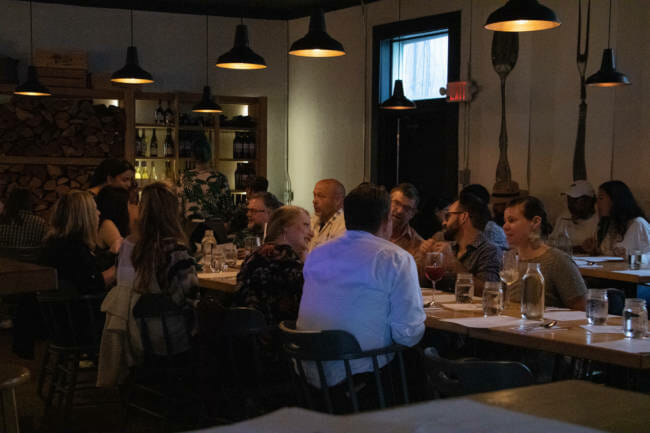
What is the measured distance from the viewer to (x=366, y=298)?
3.11 m

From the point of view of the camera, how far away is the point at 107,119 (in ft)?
31.2

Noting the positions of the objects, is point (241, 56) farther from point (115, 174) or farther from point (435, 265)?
point (435, 265)

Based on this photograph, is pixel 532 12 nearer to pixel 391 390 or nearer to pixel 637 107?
pixel 391 390

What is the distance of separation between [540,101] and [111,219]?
174 inches

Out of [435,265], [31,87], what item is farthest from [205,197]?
[435,265]

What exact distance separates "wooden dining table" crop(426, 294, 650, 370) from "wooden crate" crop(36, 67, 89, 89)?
22.3ft

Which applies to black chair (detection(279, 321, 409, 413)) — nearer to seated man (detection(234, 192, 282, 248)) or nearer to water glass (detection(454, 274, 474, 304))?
water glass (detection(454, 274, 474, 304))

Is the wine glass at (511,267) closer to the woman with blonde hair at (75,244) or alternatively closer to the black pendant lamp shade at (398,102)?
the woman with blonde hair at (75,244)

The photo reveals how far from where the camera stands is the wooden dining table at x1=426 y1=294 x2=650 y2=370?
280 centimetres

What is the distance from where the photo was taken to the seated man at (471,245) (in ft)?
14.4

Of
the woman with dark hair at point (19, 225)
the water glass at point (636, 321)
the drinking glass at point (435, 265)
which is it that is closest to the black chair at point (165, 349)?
the drinking glass at point (435, 265)

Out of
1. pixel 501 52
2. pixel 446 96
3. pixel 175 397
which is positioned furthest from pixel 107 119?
pixel 175 397

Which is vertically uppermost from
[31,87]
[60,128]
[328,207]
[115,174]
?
[31,87]

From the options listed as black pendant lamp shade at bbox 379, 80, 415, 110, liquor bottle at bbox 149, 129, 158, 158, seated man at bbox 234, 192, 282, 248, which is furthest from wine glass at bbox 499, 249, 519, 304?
liquor bottle at bbox 149, 129, 158, 158
